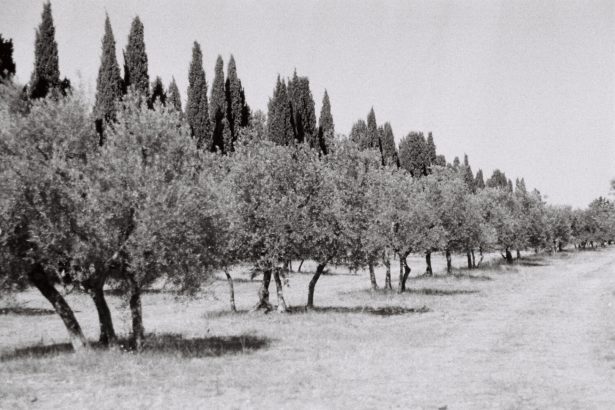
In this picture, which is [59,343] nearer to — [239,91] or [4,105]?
[4,105]

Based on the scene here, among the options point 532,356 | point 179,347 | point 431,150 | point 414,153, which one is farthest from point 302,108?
point 532,356

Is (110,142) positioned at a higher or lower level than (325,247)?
higher

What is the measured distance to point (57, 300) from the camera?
18.3 m

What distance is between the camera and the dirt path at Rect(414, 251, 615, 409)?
13359mm

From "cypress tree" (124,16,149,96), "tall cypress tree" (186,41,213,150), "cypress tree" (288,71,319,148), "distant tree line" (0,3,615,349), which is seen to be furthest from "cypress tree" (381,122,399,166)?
"cypress tree" (124,16,149,96)

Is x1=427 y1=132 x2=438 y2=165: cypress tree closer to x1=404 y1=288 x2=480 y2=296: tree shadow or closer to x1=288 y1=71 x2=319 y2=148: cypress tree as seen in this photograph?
x1=288 y1=71 x2=319 y2=148: cypress tree

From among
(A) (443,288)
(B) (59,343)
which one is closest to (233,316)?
(B) (59,343)

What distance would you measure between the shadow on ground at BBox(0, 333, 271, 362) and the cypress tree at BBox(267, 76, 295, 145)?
61.6 m

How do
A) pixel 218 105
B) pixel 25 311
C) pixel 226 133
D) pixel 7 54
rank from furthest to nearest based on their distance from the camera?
pixel 218 105 → pixel 226 133 → pixel 7 54 → pixel 25 311

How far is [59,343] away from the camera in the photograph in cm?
2170

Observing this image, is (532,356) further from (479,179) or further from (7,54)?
(479,179)

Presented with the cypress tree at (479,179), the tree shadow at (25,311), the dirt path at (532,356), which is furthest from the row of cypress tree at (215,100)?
the cypress tree at (479,179)

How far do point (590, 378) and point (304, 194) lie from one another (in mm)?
19045

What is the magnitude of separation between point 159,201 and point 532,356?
14483 millimetres
